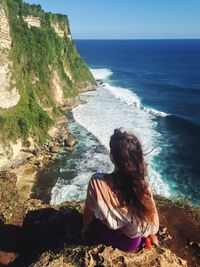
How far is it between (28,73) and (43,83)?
3.20 m

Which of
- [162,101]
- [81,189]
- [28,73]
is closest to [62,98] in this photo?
[28,73]

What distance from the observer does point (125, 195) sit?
525 centimetres

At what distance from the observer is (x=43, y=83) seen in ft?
154

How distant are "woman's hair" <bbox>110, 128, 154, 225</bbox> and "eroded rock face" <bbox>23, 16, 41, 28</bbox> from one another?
44.8m

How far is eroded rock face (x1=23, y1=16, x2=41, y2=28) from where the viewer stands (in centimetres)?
4784

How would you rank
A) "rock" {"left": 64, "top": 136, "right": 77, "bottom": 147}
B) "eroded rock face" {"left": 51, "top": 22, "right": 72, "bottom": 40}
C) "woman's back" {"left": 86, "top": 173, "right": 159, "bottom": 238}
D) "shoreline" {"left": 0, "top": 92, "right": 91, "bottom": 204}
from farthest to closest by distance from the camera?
"eroded rock face" {"left": 51, "top": 22, "right": 72, "bottom": 40} → "rock" {"left": 64, "top": 136, "right": 77, "bottom": 147} → "shoreline" {"left": 0, "top": 92, "right": 91, "bottom": 204} → "woman's back" {"left": 86, "top": 173, "right": 159, "bottom": 238}

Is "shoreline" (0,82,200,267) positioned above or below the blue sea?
above

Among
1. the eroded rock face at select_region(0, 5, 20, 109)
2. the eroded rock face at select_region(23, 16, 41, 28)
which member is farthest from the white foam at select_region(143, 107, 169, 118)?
the eroded rock face at select_region(0, 5, 20, 109)

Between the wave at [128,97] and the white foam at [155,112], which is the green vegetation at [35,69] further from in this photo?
the white foam at [155,112]

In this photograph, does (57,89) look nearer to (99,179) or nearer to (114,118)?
(114,118)

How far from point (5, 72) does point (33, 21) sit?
696 inches

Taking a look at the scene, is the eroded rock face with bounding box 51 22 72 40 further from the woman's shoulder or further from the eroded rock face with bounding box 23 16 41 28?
the woman's shoulder

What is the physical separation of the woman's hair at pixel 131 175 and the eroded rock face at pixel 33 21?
4478cm

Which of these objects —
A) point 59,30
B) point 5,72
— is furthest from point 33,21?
point 5,72
